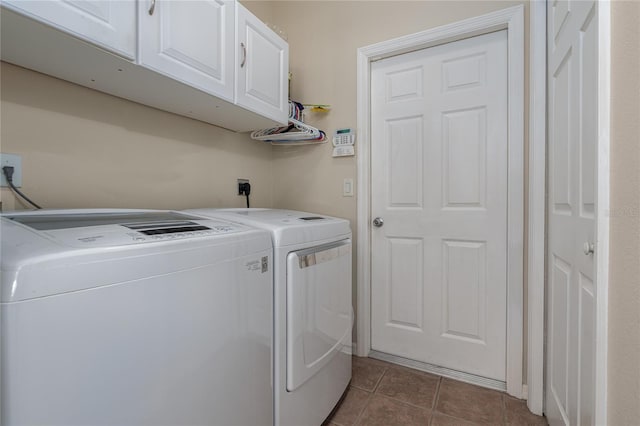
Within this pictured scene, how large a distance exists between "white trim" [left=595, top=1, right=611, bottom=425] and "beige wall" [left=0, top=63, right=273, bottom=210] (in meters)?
1.69

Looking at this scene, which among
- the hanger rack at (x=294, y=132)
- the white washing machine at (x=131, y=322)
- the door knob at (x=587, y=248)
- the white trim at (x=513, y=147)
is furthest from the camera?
the hanger rack at (x=294, y=132)

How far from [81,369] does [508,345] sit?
187 centimetres

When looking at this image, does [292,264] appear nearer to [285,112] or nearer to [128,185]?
[128,185]

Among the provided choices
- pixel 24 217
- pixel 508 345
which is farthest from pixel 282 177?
pixel 508 345

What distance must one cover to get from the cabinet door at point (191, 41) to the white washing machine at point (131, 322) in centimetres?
60

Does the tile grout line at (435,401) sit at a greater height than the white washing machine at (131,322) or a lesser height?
lesser

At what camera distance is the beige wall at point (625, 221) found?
599 mm

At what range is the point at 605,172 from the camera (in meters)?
0.73

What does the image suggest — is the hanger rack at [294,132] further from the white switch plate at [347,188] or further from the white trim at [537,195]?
the white trim at [537,195]

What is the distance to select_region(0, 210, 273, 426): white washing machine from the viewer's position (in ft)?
1.67

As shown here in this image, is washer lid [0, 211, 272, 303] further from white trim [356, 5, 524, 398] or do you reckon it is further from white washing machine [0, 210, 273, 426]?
white trim [356, 5, 524, 398]

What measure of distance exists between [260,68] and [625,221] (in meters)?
1.57

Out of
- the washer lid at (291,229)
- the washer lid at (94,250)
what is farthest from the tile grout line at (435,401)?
the washer lid at (94,250)

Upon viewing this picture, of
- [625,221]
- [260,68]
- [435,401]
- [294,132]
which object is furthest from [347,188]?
[625,221]
